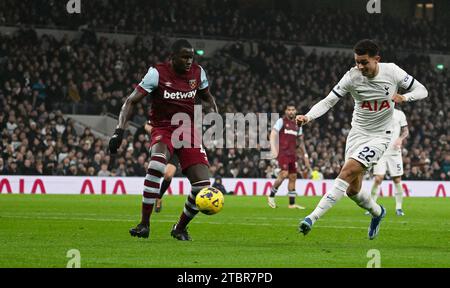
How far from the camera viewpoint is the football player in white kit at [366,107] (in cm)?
1210

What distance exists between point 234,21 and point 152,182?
32.7 meters

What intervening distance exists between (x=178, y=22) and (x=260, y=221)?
26.7 m

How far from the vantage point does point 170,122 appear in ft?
41.1

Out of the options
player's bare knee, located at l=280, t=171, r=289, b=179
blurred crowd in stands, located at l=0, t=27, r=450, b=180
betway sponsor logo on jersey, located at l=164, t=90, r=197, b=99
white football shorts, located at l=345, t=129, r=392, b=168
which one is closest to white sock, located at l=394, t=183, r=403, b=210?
player's bare knee, located at l=280, t=171, r=289, b=179

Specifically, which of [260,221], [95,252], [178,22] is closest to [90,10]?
[178,22]

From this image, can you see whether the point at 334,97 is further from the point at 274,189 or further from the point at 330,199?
the point at 274,189

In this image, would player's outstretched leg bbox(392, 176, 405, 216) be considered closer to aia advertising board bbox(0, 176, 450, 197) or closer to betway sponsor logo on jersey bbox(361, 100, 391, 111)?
betway sponsor logo on jersey bbox(361, 100, 391, 111)

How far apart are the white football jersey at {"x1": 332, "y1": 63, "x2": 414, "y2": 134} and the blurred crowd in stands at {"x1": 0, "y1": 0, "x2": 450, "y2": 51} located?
27399mm

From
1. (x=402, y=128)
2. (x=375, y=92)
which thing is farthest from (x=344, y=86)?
(x=402, y=128)

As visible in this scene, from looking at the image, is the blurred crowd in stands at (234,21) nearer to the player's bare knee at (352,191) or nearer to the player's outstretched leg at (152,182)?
the player's outstretched leg at (152,182)

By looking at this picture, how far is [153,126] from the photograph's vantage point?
12.7m
